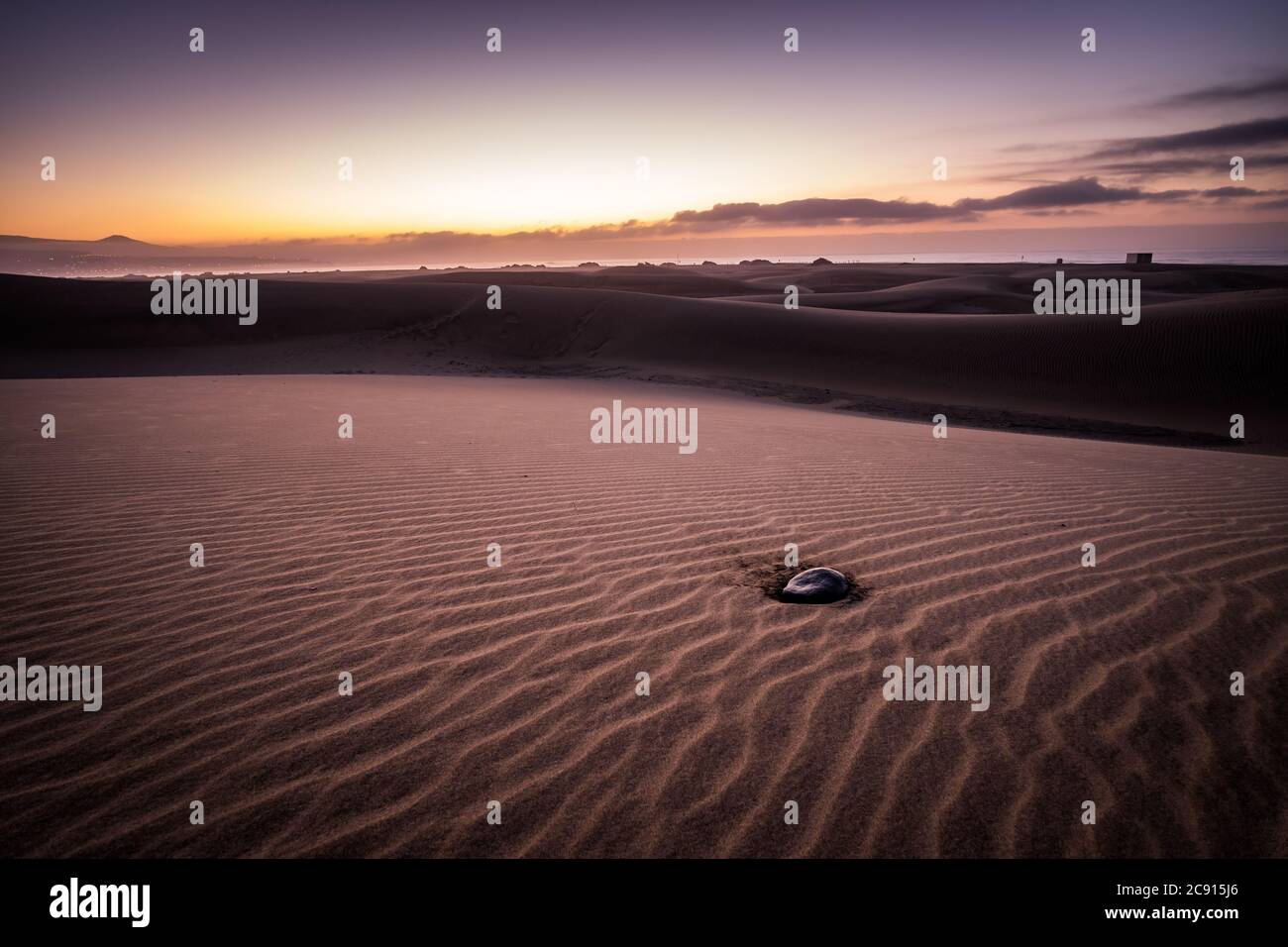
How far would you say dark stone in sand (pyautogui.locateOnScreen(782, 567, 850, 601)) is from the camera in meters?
3.95

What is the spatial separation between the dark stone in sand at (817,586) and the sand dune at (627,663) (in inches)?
5.6

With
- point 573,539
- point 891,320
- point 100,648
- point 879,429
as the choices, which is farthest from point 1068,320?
point 100,648

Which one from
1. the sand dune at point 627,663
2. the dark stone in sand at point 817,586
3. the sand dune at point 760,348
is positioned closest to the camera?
the sand dune at point 627,663

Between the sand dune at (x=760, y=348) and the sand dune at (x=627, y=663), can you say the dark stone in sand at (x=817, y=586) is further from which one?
the sand dune at (x=760, y=348)

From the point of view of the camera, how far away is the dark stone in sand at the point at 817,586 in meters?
3.95

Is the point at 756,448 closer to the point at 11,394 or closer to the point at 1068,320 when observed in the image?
the point at 11,394

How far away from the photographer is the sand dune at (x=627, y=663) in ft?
7.64

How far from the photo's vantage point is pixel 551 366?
22078mm

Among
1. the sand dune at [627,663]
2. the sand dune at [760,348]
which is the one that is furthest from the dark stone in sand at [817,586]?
the sand dune at [760,348]

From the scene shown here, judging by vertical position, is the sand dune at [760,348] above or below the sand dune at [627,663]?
above

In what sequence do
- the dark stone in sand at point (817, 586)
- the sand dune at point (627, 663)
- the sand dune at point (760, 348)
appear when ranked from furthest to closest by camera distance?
1. the sand dune at point (760, 348)
2. the dark stone in sand at point (817, 586)
3. the sand dune at point (627, 663)

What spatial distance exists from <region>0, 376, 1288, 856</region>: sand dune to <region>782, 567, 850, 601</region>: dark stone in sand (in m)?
0.14

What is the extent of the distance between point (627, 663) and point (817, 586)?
4.50 feet

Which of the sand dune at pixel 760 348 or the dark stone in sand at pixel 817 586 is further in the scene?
the sand dune at pixel 760 348
